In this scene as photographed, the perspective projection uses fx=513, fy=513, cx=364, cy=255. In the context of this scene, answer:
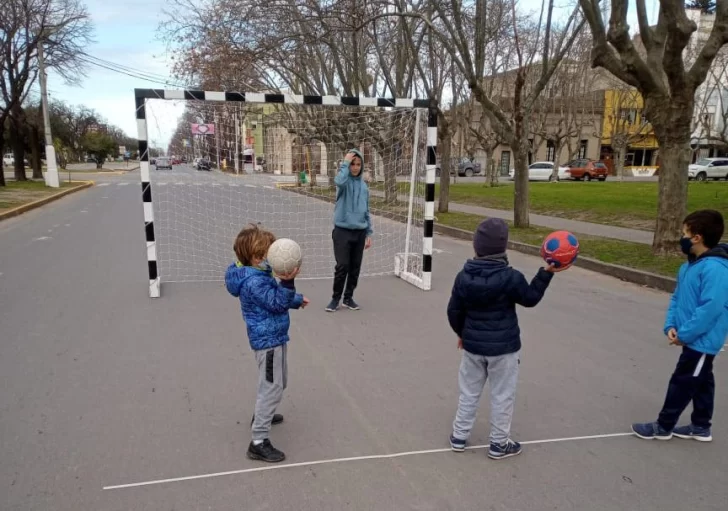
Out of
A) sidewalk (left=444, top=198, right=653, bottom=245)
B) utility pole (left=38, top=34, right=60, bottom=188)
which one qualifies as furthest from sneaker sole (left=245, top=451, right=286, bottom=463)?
utility pole (left=38, top=34, right=60, bottom=188)

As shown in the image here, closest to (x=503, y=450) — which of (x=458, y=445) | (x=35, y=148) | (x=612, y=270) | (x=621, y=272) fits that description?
(x=458, y=445)

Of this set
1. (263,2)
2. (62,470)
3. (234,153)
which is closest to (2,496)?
(62,470)

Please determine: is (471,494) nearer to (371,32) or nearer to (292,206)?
(292,206)

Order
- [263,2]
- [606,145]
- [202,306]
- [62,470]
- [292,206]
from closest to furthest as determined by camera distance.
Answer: [62,470], [202,306], [292,206], [263,2], [606,145]

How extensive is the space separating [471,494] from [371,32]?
59.5ft

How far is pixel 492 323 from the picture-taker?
2.96 m

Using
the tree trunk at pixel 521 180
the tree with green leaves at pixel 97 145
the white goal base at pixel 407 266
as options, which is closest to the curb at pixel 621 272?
the tree trunk at pixel 521 180

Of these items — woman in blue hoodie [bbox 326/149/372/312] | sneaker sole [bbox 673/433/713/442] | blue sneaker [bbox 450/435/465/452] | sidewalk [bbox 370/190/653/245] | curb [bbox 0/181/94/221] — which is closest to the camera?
blue sneaker [bbox 450/435/465/452]

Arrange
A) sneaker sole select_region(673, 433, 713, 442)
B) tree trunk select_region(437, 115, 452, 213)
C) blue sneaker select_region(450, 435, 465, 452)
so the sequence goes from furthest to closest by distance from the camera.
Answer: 1. tree trunk select_region(437, 115, 452, 213)
2. sneaker sole select_region(673, 433, 713, 442)
3. blue sneaker select_region(450, 435, 465, 452)

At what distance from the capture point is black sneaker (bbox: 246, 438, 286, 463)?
9.95ft

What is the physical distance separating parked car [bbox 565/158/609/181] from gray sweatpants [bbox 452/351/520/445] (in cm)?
4051

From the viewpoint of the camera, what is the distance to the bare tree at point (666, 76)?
26.5ft

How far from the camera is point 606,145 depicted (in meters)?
54.3

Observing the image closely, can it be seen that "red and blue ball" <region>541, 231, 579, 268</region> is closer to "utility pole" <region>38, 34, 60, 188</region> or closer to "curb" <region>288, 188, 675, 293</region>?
"curb" <region>288, 188, 675, 293</region>
